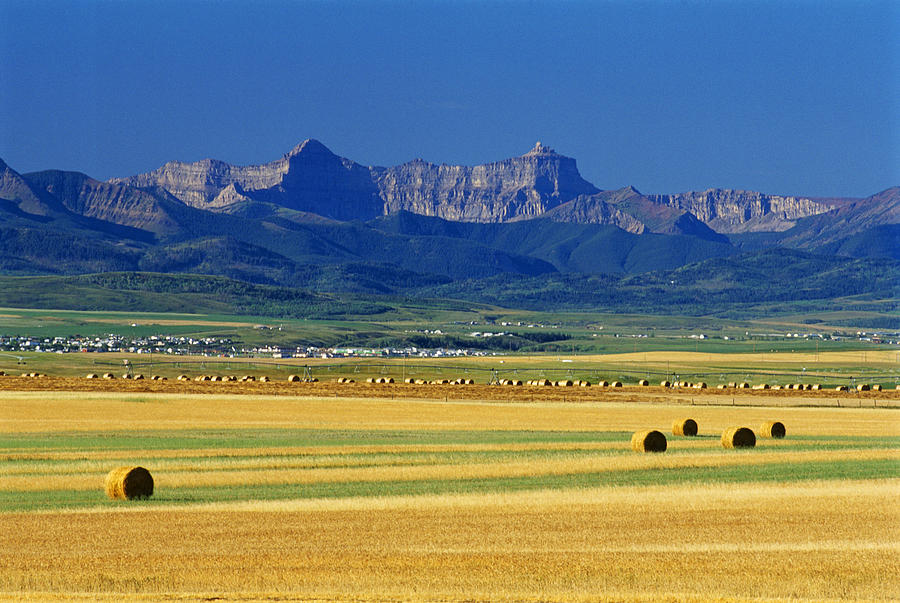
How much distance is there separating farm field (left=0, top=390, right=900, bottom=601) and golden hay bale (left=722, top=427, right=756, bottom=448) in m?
1.31

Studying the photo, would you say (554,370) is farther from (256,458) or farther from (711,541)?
(711,541)

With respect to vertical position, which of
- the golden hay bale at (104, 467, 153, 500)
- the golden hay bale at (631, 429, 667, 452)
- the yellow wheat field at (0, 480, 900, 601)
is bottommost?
the yellow wheat field at (0, 480, 900, 601)

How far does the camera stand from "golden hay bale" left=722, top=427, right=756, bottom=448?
50250mm

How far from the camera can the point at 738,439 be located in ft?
165

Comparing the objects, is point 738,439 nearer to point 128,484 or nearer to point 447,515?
point 447,515

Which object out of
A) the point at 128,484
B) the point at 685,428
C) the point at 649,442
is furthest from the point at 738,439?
the point at 128,484

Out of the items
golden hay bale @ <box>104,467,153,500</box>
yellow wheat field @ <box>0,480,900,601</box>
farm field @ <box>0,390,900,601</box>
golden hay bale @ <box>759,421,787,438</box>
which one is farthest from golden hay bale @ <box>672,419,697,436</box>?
golden hay bale @ <box>104,467,153,500</box>

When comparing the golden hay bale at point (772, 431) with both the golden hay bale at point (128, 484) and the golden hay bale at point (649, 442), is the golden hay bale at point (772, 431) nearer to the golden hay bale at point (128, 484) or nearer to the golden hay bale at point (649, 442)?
the golden hay bale at point (649, 442)

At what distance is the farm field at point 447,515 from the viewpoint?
72.5 feet

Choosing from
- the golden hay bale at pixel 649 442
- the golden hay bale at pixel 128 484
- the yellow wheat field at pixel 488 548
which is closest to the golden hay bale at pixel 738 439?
the golden hay bale at pixel 649 442

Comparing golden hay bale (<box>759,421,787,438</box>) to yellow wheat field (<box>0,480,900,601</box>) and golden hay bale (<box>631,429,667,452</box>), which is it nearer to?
golden hay bale (<box>631,429,667,452</box>)

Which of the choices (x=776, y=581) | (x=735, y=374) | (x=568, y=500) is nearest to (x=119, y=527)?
(x=568, y=500)

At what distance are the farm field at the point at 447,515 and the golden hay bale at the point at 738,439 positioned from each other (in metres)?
1.31

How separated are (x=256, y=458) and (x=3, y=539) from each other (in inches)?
776
